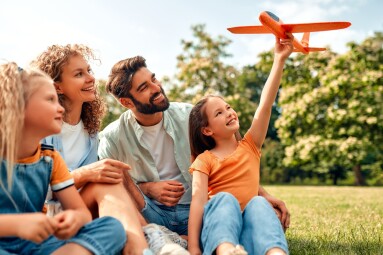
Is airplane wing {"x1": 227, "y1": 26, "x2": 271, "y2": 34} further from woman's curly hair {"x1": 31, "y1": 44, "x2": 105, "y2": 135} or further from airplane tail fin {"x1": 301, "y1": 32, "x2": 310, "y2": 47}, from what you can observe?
woman's curly hair {"x1": 31, "y1": 44, "x2": 105, "y2": 135}

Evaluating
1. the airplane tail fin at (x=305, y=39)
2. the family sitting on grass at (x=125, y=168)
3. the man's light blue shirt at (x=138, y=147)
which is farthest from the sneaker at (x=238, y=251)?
the airplane tail fin at (x=305, y=39)

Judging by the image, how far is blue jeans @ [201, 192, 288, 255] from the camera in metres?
2.38

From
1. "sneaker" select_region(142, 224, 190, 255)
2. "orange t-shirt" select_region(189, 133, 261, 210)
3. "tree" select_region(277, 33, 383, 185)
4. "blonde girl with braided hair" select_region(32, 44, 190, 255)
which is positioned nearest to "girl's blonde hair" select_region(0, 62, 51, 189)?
"blonde girl with braided hair" select_region(32, 44, 190, 255)

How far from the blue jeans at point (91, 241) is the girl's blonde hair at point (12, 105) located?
0.95 feet

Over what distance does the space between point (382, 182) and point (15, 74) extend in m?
31.9

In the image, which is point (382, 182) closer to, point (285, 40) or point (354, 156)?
point (354, 156)

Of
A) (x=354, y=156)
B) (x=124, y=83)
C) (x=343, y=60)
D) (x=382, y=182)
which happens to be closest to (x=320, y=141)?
(x=354, y=156)

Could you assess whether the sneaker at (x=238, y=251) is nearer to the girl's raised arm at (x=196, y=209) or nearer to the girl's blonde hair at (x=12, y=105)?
the girl's raised arm at (x=196, y=209)

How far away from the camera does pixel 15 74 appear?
87.7 inches

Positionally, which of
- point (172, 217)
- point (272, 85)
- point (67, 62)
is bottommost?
point (172, 217)

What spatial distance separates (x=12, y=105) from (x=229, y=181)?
58.9 inches

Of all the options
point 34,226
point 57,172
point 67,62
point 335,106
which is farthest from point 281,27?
point 335,106

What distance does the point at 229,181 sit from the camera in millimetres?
3031

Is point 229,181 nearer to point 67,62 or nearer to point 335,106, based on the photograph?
point 67,62
